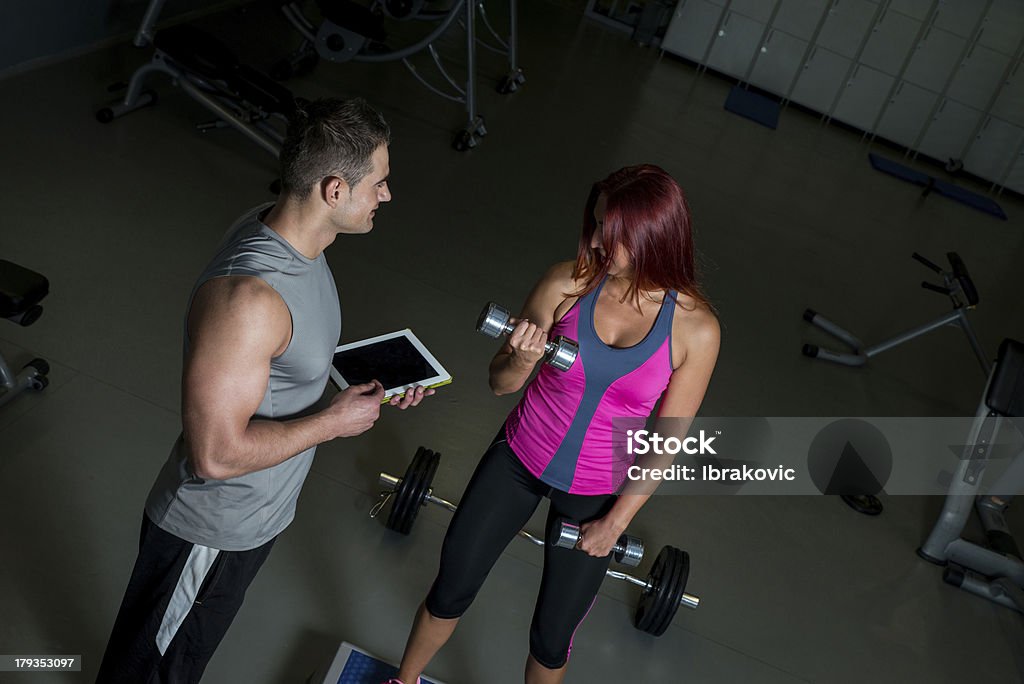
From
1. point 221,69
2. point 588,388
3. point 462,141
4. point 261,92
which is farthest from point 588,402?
point 462,141

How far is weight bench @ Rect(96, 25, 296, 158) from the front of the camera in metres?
4.43

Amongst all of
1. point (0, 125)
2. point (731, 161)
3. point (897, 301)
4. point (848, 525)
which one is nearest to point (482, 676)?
point (848, 525)

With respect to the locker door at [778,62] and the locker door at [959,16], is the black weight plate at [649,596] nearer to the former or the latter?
the locker door at [778,62]

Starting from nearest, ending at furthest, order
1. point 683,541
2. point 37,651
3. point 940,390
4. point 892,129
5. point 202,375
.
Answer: point 202,375, point 37,651, point 683,541, point 940,390, point 892,129

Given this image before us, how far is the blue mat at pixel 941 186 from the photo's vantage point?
330 inches

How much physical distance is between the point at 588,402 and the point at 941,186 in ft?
26.0

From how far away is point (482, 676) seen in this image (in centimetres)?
252

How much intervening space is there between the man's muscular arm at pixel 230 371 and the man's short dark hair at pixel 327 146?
0.20m

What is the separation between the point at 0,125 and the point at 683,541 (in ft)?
11.9

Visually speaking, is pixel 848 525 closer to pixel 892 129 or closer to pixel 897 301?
pixel 897 301

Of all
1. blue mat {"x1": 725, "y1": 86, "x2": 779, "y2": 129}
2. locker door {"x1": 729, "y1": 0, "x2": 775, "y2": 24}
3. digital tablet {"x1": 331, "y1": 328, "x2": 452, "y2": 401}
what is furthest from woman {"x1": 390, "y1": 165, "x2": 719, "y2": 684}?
locker door {"x1": 729, "y1": 0, "x2": 775, "y2": 24}

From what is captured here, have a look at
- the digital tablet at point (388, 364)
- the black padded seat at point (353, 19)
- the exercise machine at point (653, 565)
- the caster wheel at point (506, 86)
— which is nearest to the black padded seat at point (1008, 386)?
the exercise machine at point (653, 565)

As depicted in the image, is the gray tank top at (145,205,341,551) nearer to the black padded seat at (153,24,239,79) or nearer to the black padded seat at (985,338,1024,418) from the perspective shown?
the black padded seat at (985,338,1024,418)

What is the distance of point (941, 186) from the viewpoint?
28.1 ft
